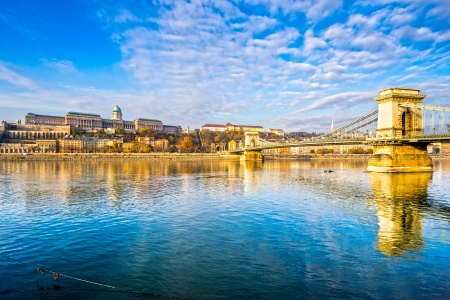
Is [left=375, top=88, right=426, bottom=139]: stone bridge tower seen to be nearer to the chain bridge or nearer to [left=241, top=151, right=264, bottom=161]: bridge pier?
the chain bridge

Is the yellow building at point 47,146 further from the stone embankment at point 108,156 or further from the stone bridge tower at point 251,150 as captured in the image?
the stone bridge tower at point 251,150

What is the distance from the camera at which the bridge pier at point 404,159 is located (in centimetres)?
3694

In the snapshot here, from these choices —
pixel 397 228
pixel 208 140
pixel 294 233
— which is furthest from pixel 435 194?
pixel 208 140

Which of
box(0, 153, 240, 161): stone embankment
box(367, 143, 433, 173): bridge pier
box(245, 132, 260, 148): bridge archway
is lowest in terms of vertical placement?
box(0, 153, 240, 161): stone embankment

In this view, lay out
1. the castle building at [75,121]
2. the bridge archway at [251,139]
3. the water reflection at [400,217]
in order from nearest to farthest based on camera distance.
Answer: the water reflection at [400,217] → the bridge archway at [251,139] → the castle building at [75,121]

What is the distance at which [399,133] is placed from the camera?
123 feet

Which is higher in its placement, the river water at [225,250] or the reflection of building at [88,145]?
the reflection of building at [88,145]

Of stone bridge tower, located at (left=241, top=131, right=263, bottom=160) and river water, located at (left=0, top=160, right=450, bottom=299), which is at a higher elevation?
stone bridge tower, located at (left=241, top=131, right=263, bottom=160)

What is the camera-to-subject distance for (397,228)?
1326 centimetres

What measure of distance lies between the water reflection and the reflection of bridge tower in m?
11.5

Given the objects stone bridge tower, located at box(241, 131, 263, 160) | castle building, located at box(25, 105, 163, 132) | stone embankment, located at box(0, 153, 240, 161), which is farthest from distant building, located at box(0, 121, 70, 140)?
stone bridge tower, located at box(241, 131, 263, 160)

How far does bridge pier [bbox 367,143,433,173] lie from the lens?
121 feet

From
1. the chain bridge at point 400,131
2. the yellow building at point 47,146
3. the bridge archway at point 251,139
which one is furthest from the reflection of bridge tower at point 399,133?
the yellow building at point 47,146

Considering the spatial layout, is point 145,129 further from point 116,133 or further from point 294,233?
point 294,233
